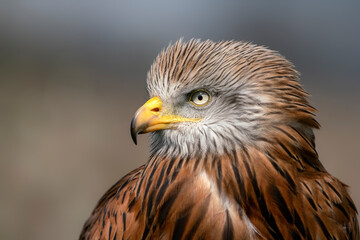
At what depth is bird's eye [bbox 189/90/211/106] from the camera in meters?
1.79

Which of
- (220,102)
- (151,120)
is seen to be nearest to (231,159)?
(220,102)

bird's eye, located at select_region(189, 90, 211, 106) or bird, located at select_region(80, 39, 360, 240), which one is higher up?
bird's eye, located at select_region(189, 90, 211, 106)

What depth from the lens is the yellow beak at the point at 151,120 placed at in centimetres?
178

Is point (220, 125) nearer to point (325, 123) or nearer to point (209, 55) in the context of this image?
point (209, 55)

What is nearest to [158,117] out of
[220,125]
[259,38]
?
[220,125]

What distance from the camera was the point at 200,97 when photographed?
70.9 inches

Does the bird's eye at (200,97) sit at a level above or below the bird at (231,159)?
above

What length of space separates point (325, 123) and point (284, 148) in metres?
4.45

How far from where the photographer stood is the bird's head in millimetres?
1753

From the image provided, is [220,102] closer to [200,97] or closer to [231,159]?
[200,97]

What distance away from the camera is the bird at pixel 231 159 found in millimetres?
1719

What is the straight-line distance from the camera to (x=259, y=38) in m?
6.72

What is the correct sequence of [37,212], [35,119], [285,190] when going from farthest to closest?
[35,119]
[37,212]
[285,190]

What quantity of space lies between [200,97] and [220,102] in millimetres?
78
